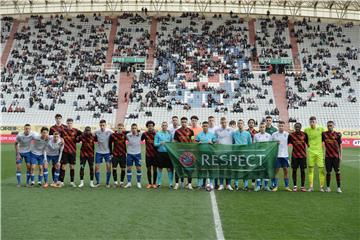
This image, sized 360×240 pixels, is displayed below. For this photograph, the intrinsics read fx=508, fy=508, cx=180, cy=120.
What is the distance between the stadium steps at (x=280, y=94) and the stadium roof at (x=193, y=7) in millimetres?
Answer: 9712

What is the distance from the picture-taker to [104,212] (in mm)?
9367

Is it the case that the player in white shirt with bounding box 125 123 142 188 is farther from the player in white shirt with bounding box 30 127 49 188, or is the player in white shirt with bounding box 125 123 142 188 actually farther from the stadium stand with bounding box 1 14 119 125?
the stadium stand with bounding box 1 14 119 125

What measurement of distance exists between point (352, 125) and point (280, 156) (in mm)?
29886

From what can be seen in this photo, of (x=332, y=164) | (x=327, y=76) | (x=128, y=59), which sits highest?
(x=128, y=59)

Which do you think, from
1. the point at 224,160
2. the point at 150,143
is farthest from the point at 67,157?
the point at 224,160

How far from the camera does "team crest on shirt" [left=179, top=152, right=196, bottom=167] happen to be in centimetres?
1277

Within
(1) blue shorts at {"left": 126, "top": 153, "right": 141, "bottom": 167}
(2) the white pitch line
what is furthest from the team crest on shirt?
(2) the white pitch line

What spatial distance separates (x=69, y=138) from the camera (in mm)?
13000

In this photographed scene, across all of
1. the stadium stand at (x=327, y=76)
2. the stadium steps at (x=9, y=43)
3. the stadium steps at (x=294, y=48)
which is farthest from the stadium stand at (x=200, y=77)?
the stadium steps at (x=9, y=43)

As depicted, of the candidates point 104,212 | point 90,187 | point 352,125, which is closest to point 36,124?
point 352,125

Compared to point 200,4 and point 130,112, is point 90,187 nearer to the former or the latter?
point 130,112

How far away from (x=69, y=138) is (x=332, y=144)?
6587 millimetres

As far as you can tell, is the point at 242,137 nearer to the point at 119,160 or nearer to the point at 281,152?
the point at 281,152

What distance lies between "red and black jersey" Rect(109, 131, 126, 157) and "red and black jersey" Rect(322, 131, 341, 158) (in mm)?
4991
